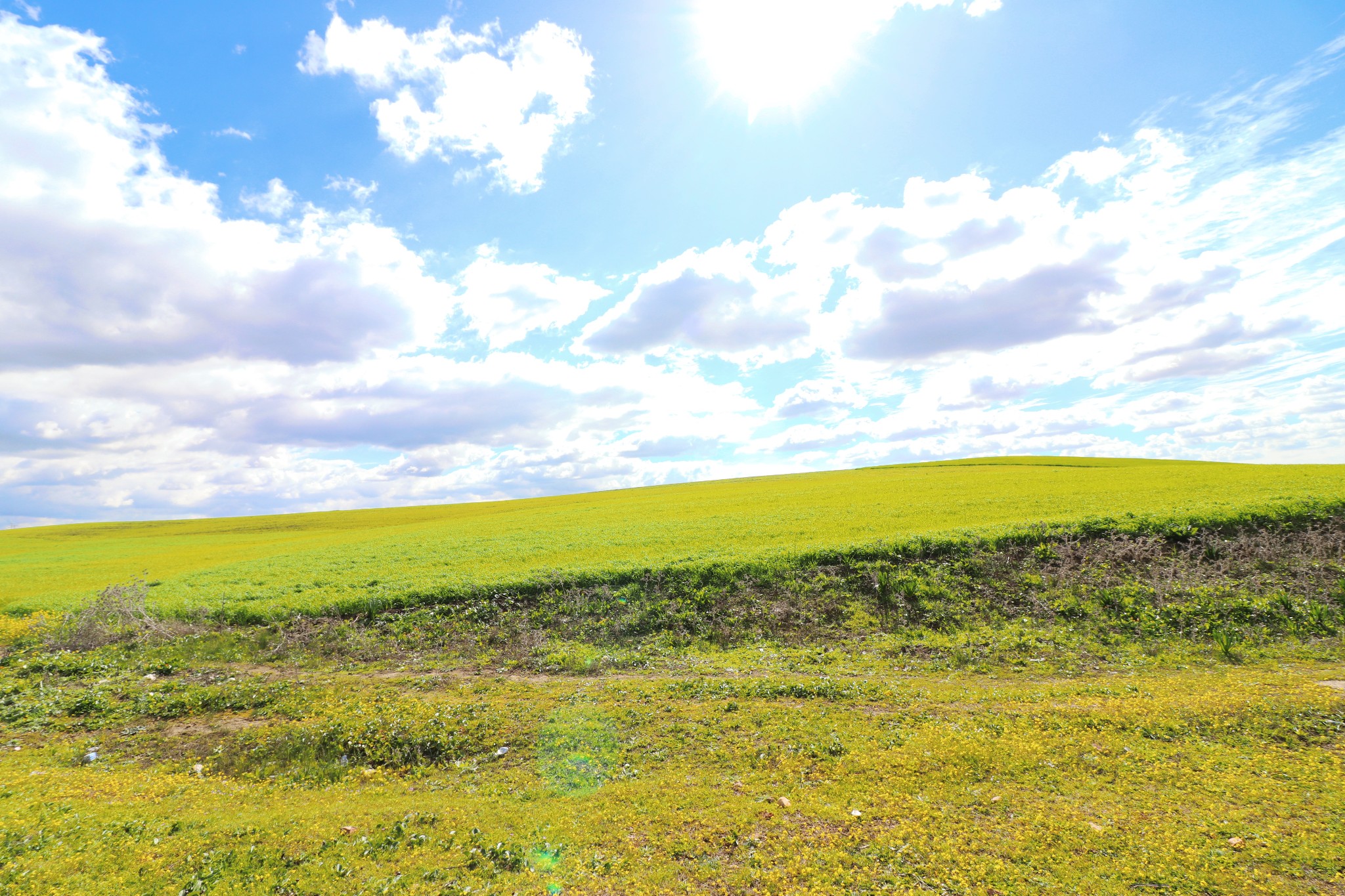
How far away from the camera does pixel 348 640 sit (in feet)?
62.5

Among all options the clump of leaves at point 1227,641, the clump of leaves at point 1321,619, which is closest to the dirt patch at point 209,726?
the clump of leaves at point 1227,641

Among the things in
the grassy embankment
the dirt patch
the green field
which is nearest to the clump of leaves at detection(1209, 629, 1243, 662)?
Result: the grassy embankment

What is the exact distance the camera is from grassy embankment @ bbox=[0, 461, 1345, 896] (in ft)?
23.1

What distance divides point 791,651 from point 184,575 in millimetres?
32698

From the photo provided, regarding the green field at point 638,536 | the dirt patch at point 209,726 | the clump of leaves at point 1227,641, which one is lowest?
the dirt patch at point 209,726

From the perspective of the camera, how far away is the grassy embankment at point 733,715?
704cm

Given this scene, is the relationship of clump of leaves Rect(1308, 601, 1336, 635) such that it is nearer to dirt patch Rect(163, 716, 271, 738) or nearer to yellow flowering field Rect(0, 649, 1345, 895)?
yellow flowering field Rect(0, 649, 1345, 895)

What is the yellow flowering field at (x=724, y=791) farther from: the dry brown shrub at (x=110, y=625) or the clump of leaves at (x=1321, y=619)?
the dry brown shrub at (x=110, y=625)

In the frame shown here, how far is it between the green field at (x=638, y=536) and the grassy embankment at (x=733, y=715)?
43cm

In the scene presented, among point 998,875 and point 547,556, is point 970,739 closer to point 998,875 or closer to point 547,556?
point 998,875

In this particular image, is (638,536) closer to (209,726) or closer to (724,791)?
(209,726)

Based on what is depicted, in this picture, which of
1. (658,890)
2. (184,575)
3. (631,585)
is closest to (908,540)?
(631,585)

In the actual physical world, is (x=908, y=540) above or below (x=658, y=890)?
above

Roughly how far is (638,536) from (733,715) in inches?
731
